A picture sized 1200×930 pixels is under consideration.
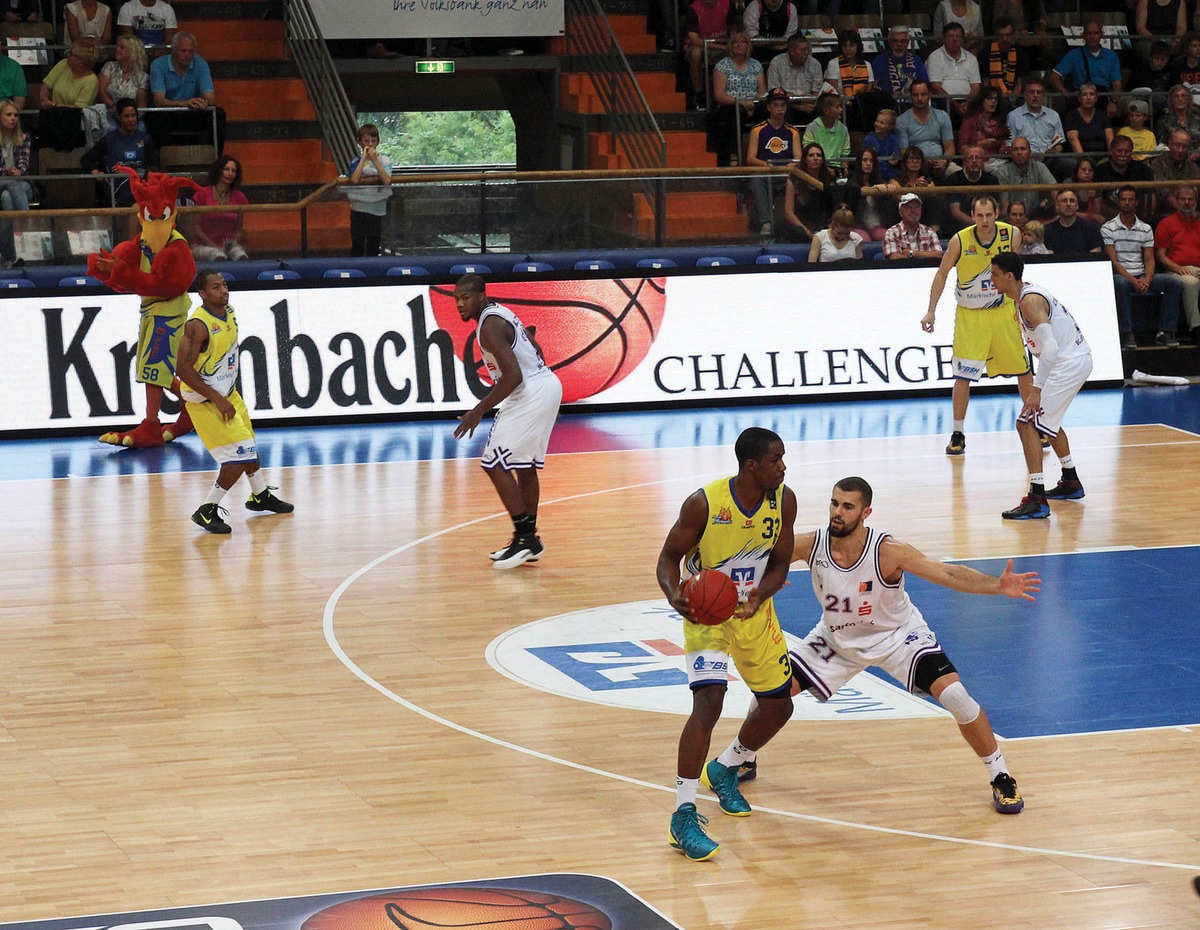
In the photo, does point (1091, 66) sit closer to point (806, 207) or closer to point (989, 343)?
point (806, 207)

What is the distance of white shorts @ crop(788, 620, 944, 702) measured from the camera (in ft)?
22.2

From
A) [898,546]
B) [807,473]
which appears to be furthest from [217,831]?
[807,473]

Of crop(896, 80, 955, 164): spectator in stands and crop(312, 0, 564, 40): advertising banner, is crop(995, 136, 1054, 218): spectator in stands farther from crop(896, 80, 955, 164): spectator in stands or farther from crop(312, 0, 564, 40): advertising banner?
crop(312, 0, 564, 40): advertising banner

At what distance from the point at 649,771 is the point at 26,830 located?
7.94ft

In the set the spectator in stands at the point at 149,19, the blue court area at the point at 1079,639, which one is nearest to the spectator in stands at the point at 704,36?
the spectator in stands at the point at 149,19

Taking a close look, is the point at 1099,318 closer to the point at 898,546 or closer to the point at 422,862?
the point at 898,546

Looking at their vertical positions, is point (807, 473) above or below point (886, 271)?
below

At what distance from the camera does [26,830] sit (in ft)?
21.3

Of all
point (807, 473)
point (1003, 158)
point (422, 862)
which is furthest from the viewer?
point (1003, 158)

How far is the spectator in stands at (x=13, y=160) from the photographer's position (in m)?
16.1

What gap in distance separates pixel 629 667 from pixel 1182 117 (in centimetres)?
1369

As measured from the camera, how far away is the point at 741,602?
21.3ft

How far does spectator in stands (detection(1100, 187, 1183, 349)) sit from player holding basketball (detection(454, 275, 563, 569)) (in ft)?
28.2

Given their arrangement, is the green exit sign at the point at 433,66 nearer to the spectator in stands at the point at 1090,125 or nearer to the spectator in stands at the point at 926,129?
the spectator in stands at the point at 926,129
